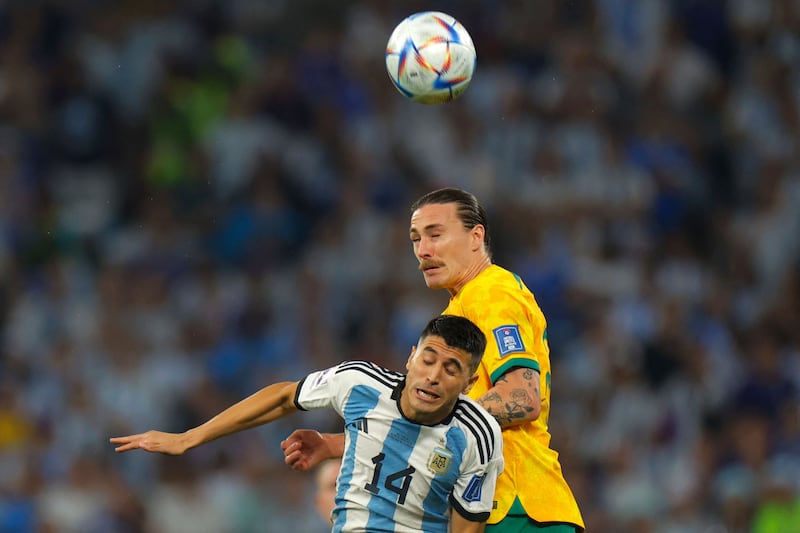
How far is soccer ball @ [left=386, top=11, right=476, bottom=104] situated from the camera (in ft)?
19.5

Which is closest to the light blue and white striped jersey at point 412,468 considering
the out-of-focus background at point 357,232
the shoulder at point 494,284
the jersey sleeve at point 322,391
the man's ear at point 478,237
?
the jersey sleeve at point 322,391

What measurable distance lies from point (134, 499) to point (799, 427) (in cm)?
532

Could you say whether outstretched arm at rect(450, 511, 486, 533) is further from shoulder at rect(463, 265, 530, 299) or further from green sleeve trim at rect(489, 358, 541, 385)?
shoulder at rect(463, 265, 530, 299)

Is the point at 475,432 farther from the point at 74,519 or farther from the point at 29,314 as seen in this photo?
the point at 29,314

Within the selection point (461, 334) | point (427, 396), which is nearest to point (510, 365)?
point (461, 334)

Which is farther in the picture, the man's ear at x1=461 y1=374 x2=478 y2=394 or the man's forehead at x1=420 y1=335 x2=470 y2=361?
the man's ear at x1=461 y1=374 x2=478 y2=394

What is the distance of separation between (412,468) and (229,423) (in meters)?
0.75

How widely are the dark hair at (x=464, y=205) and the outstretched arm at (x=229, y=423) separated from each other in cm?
95

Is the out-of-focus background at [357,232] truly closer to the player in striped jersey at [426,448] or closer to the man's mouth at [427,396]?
the player in striped jersey at [426,448]

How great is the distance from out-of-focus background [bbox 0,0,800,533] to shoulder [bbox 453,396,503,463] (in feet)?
18.6

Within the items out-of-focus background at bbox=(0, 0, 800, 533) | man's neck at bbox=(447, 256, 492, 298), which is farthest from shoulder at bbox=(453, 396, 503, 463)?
out-of-focus background at bbox=(0, 0, 800, 533)

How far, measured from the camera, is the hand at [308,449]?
5.20 metres

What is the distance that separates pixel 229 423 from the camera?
5004 mm

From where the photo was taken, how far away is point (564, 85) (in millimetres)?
13258
